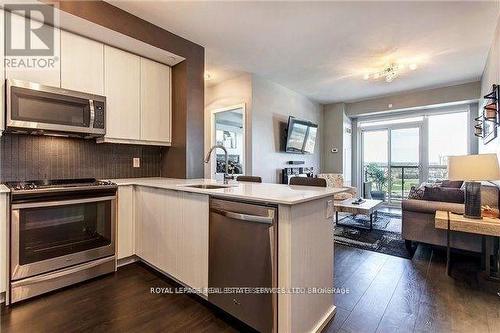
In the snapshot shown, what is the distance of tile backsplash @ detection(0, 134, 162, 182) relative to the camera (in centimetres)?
228

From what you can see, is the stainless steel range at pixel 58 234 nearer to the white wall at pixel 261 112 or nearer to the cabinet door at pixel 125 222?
the cabinet door at pixel 125 222

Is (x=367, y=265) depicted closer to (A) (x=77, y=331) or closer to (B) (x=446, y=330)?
(B) (x=446, y=330)

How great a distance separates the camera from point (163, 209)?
7.35 ft

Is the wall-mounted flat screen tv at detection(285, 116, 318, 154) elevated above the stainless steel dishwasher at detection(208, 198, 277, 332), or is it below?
above

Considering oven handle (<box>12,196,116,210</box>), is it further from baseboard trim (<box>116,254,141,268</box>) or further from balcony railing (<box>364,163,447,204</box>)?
balcony railing (<box>364,163,447,204</box>)

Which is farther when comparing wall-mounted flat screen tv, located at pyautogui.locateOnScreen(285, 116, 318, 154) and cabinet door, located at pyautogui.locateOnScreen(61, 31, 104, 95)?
wall-mounted flat screen tv, located at pyautogui.locateOnScreen(285, 116, 318, 154)

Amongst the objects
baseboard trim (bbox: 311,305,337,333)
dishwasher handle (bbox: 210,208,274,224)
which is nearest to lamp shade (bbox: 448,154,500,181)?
baseboard trim (bbox: 311,305,337,333)

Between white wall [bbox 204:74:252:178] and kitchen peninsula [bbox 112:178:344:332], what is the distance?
203 cm

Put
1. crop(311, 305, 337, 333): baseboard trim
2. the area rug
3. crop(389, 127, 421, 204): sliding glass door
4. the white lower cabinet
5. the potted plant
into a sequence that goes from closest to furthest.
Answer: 1. crop(311, 305, 337, 333): baseboard trim
2. the white lower cabinet
3. the area rug
4. crop(389, 127, 421, 204): sliding glass door
5. the potted plant

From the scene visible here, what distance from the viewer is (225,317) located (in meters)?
1.75

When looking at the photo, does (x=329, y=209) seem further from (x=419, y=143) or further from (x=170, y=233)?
(x=419, y=143)

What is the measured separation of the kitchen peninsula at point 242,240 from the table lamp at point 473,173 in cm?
144

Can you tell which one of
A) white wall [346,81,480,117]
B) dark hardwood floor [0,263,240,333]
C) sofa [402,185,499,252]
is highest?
white wall [346,81,480,117]

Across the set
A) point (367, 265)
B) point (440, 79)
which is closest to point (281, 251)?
point (367, 265)
